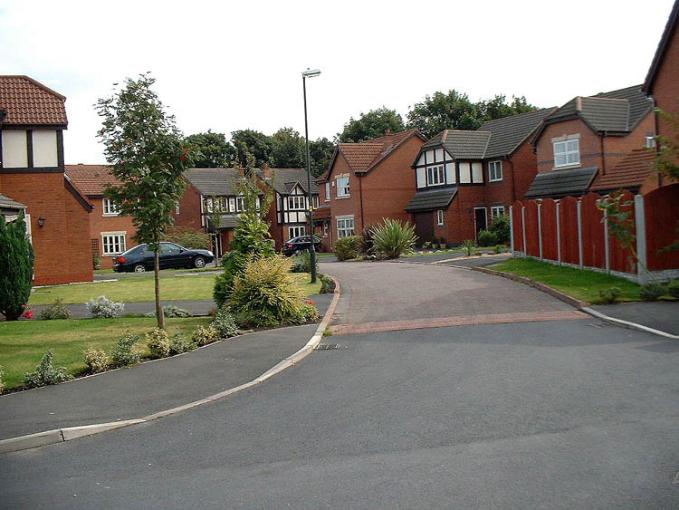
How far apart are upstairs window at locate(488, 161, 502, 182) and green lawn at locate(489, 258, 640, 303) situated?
78.1 feet

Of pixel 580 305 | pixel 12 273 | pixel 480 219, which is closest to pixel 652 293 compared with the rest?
pixel 580 305

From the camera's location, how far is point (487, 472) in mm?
6219

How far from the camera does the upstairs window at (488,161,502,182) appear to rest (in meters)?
50.2

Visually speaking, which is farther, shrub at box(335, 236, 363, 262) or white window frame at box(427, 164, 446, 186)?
white window frame at box(427, 164, 446, 186)

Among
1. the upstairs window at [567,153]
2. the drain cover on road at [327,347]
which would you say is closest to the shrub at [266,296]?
the drain cover on road at [327,347]

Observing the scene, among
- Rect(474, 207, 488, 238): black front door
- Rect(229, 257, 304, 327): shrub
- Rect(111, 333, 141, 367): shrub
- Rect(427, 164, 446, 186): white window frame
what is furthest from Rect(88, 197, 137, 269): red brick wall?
Rect(111, 333, 141, 367): shrub

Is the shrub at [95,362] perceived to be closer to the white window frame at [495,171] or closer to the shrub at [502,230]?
the shrub at [502,230]

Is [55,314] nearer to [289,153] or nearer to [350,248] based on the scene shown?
[350,248]

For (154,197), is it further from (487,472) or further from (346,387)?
(487,472)

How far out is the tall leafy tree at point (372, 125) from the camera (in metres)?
82.1

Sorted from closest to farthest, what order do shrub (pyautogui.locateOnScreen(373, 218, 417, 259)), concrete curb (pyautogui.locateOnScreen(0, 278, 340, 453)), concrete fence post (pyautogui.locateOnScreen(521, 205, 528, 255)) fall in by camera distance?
concrete curb (pyautogui.locateOnScreen(0, 278, 340, 453)), concrete fence post (pyautogui.locateOnScreen(521, 205, 528, 255)), shrub (pyautogui.locateOnScreen(373, 218, 417, 259))

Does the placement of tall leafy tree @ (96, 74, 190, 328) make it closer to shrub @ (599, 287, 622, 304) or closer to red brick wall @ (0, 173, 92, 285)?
shrub @ (599, 287, 622, 304)

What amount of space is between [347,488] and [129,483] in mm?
1924

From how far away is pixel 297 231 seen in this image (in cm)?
7100
